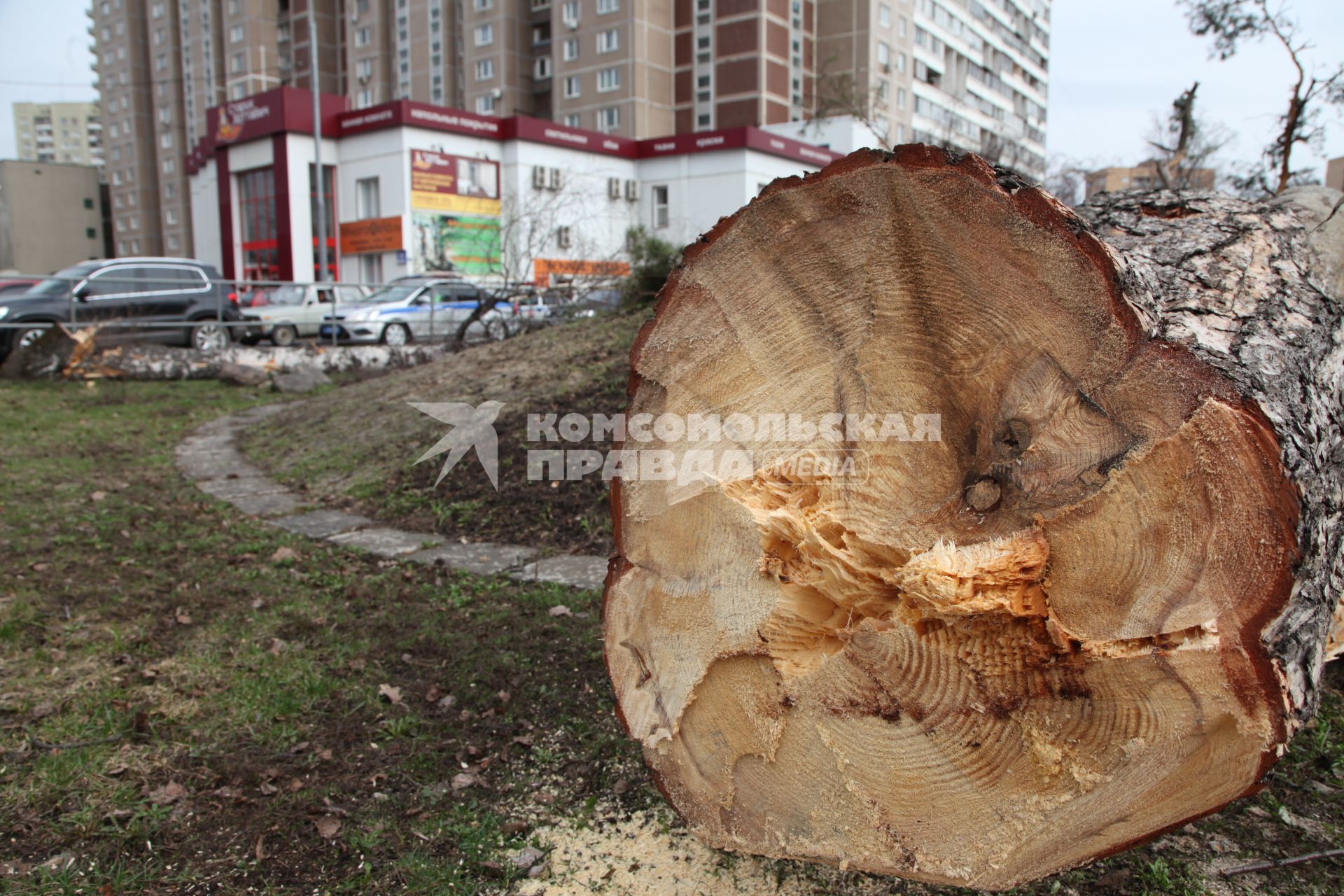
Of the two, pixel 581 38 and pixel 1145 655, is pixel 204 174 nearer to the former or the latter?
pixel 581 38

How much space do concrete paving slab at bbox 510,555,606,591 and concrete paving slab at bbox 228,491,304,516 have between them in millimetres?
1947

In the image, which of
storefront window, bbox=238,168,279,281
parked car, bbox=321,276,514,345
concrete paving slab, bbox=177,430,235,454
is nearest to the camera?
concrete paving slab, bbox=177,430,235,454

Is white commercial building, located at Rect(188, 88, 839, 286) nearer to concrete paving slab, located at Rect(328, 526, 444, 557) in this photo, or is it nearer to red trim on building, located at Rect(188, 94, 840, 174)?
red trim on building, located at Rect(188, 94, 840, 174)

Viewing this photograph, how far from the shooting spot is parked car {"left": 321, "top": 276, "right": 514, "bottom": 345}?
14664 millimetres

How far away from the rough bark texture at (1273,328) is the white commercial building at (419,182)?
22.3 metres

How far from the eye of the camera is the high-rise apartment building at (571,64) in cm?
4188

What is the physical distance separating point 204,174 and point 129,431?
28.5 metres

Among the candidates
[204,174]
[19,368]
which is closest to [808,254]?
[19,368]

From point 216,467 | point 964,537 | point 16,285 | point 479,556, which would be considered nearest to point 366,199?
point 16,285

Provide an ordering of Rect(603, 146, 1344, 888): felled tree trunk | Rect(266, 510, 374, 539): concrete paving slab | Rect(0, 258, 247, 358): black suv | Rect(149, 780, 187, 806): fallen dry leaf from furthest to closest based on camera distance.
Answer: Rect(0, 258, 247, 358): black suv, Rect(266, 510, 374, 539): concrete paving slab, Rect(149, 780, 187, 806): fallen dry leaf, Rect(603, 146, 1344, 888): felled tree trunk

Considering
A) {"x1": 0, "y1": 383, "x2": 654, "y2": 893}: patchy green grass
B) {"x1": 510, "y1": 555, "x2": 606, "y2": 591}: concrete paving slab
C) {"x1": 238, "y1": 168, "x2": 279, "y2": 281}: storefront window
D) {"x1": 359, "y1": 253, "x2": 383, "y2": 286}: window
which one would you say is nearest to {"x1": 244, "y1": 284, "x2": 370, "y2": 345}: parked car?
{"x1": 359, "y1": 253, "x2": 383, "y2": 286}: window

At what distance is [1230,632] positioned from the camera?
127 cm

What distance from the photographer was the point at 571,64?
144 feet

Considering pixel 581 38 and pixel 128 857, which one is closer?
pixel 128 857
